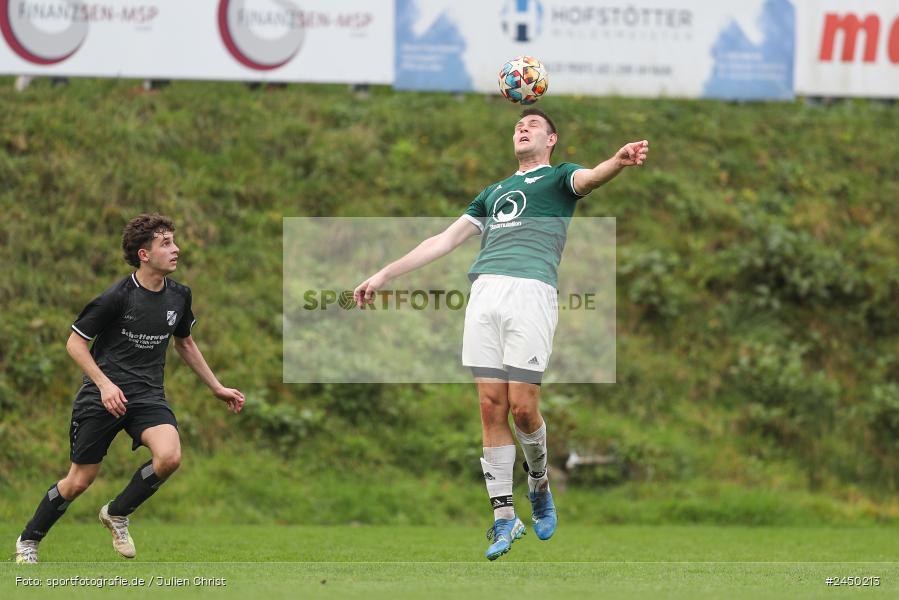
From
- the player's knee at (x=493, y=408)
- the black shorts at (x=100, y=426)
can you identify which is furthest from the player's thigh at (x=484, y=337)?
the black shorts at (x=100, y=426)

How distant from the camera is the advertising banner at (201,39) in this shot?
1628 centimetres

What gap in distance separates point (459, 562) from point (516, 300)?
6.72 feet

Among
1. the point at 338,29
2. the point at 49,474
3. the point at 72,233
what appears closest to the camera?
the point at 49,474

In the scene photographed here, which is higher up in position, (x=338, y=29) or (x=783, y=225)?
(x=338, y=29)

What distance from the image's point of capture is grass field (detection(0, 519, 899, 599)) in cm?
589

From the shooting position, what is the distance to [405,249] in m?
16.0

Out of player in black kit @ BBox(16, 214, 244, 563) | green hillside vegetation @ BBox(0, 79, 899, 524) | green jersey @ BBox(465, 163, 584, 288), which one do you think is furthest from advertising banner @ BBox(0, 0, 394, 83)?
green jersey @ BBox(465, 163, 584, 288)

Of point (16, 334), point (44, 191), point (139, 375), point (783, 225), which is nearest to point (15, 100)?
point (44, 191)

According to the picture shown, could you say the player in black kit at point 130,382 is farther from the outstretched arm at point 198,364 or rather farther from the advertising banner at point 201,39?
the advertising banner at point 201,39

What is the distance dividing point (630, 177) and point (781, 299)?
2.92 m

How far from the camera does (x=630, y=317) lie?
1576cm

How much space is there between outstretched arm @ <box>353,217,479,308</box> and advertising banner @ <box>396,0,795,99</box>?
9971 mm

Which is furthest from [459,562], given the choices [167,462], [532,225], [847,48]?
[847,48]

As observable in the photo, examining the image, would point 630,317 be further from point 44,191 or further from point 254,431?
point 44,191
